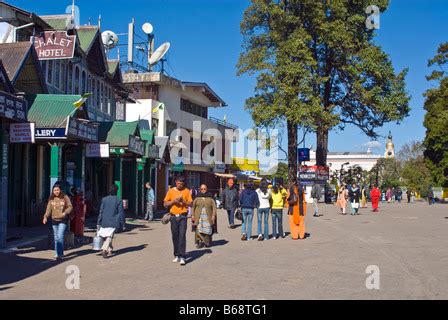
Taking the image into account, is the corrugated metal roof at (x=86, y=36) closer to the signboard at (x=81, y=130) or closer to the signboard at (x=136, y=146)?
the signboard at (x=136, y=146)

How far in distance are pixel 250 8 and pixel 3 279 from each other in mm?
36099

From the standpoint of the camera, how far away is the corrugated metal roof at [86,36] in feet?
81.4

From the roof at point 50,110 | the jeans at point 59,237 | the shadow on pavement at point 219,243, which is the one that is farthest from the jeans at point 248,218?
the jeans at point 59,237

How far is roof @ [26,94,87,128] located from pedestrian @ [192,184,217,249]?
4.82 meters

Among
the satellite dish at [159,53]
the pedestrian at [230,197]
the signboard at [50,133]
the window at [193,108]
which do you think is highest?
the satellite dish at [159,53]

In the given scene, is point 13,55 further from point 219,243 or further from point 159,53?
point 159,53

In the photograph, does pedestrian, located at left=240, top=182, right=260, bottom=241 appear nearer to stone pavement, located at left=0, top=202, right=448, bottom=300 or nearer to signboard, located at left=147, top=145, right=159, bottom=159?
stone pavement, located at left=0, top=202, right=448, bottom=300

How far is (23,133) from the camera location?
14.3m

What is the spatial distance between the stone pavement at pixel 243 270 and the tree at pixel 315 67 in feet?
76.2

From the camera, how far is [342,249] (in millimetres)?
14359

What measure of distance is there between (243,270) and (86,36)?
57.5 feet

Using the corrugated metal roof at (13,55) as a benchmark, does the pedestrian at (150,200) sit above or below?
below

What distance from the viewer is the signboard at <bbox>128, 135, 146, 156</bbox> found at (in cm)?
2319

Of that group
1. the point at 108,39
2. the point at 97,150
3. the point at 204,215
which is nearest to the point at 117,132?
the point at 97,150
